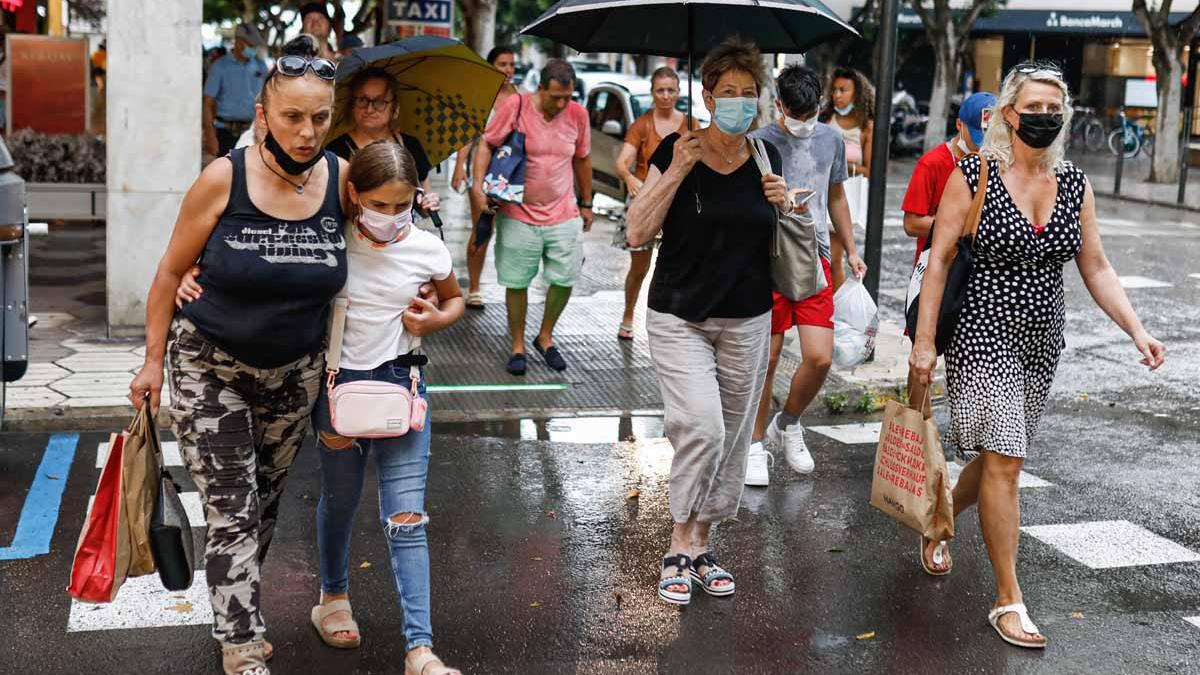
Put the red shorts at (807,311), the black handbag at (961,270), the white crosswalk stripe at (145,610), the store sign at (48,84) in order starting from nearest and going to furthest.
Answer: the white crosswalk stripe at (145,610), the black handbag at (961,270), the red shorts at (807,311), the store sign at (48,84)

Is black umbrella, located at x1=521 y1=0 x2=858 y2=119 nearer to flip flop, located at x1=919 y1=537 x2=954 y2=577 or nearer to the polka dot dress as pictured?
the polka dot dress

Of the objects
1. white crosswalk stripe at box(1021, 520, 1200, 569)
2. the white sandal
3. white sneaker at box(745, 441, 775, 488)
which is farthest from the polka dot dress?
white sneaker at box(745, 441, 775, 488)

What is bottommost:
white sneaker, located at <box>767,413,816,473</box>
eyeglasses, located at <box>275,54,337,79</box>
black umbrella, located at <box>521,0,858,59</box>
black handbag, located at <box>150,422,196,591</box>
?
white sneaker, located at <box>767,413,816,473</box>

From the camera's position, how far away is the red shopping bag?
3879 mm

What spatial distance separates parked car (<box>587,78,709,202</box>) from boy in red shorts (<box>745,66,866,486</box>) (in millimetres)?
11406

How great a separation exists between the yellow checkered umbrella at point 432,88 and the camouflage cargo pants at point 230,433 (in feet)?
5.00

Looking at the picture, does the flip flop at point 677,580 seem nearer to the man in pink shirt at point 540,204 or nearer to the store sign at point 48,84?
the man in pink shirt at point 540,204

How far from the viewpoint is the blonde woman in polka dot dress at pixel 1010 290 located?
4711mm

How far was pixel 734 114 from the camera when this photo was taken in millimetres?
4691

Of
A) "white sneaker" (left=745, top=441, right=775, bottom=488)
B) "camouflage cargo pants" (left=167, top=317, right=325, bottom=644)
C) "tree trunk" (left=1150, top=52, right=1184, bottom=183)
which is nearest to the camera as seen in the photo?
"camouflage cargo pants" (left=167, top=317, right=325, bottom=644)

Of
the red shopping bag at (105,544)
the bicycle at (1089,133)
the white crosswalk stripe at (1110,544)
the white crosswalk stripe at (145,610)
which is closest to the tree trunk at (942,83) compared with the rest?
the bicycle at (1089,133)

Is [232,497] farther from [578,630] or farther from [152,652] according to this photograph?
[578,630]

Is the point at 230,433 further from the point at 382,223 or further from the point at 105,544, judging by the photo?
the point at 382,223

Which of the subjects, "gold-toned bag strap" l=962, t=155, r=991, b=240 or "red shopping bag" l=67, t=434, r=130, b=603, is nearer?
"red shopping bag" l=67, t=434, r=130, b=603
